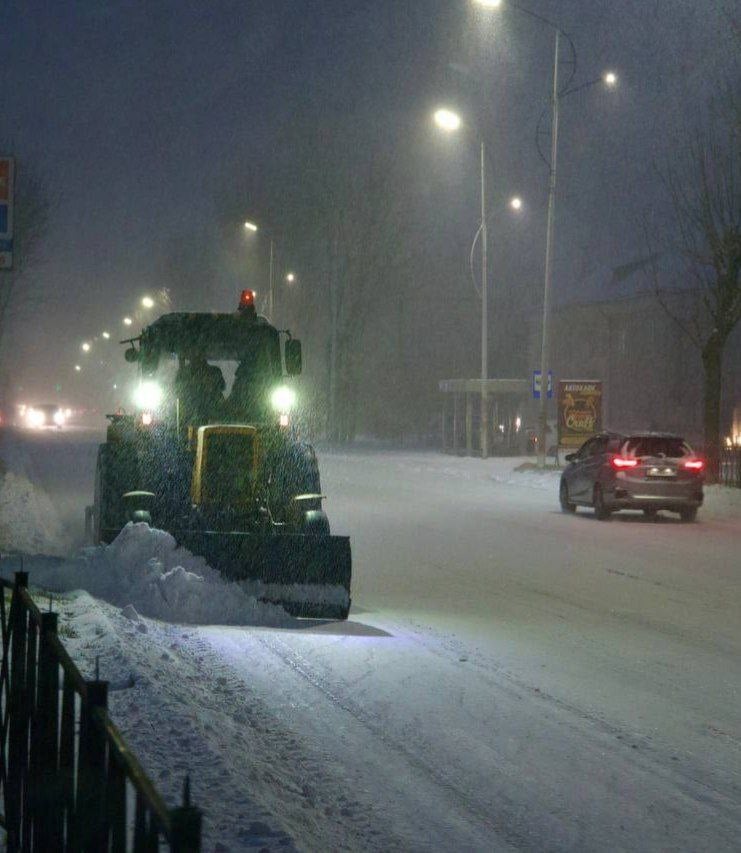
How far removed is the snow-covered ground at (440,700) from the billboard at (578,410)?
81.2 feet

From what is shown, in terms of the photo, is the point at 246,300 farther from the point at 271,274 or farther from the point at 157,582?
the point at 271,274

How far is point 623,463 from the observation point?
2352cm

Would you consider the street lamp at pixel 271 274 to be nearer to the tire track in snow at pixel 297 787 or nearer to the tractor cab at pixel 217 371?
the tractor cab at pixel 217 371

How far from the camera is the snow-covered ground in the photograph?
19.1 feet

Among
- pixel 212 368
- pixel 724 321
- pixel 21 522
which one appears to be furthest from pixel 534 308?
pixel 212 368

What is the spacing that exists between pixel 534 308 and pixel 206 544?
73174mm

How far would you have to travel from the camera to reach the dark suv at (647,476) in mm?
23469

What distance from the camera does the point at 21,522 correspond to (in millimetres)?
21469

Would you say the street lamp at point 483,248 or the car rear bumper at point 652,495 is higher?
the street lamp at point 483,248

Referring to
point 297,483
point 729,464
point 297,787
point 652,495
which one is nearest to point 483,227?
point 729,464

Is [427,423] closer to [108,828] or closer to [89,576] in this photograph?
[89,576]

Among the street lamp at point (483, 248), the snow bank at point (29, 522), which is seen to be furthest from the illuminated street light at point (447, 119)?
the snow bank at point (29, 522)

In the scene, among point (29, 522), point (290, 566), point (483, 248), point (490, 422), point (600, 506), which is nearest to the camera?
Result: point (290, 566)

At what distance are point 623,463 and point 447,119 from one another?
52.8 ft
